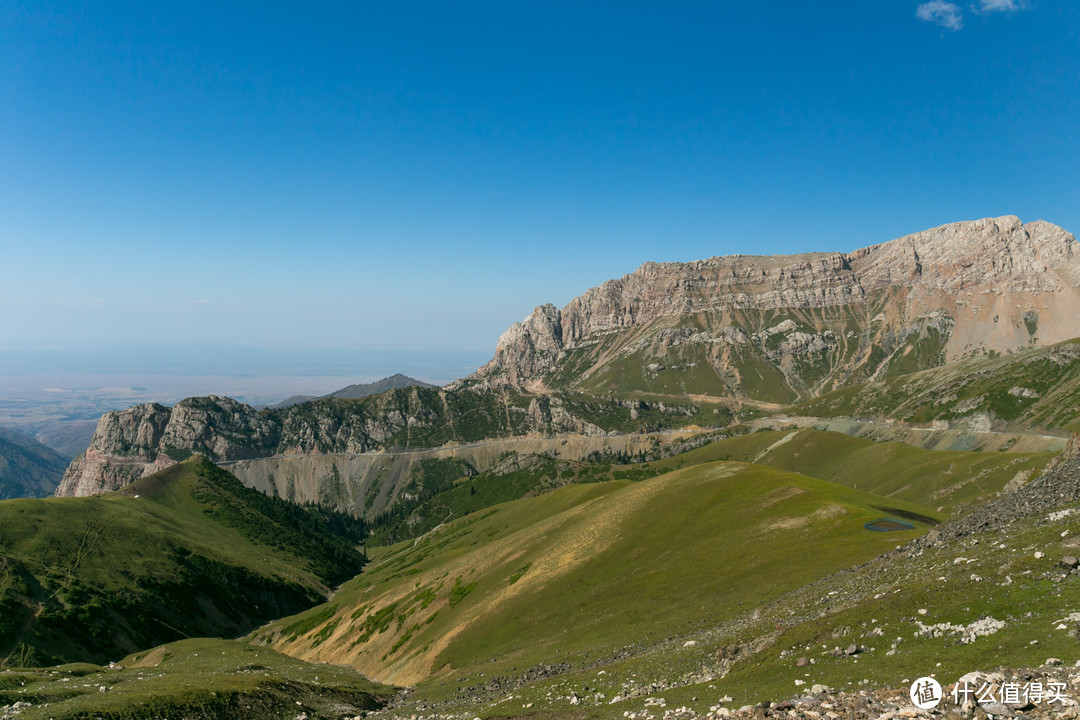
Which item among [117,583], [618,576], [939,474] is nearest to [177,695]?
[618,576]

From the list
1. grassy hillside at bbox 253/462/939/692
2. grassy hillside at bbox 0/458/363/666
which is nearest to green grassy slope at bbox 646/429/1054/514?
grassy hillside at bbox 253/462/939/692

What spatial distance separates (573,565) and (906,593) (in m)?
48.4

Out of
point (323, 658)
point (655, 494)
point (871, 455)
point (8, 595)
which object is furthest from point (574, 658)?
point (871, 455)

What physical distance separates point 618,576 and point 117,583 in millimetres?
128833

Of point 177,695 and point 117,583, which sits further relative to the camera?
point 117,583

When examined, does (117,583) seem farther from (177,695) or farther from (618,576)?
(618,576)

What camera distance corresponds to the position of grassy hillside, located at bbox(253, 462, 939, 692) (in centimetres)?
5347

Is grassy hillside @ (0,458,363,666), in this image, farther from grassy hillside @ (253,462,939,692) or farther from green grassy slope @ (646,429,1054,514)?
green grassy slope @ (646,429,1054,514)

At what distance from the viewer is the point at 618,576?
2677 inches

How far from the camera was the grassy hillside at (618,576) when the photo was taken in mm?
53469

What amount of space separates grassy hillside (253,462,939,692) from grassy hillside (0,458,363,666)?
46758mm

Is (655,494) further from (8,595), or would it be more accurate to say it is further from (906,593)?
(8,595)

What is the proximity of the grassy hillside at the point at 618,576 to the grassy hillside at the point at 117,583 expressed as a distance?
46.8 meters

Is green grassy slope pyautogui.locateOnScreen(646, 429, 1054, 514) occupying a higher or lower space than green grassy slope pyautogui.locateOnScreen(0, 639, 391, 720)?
lower
